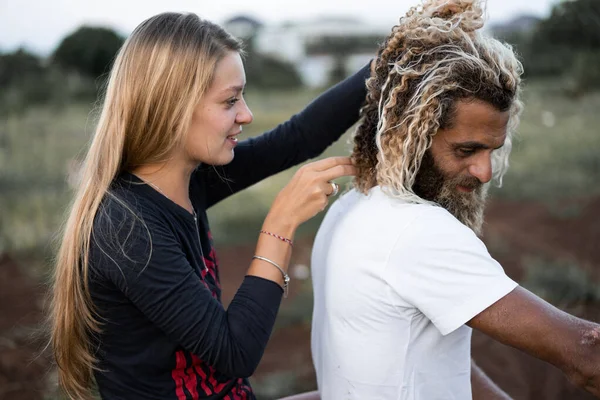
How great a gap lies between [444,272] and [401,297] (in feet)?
0.45

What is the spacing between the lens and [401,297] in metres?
1.64

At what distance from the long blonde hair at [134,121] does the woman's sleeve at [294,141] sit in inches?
Result: 19.1

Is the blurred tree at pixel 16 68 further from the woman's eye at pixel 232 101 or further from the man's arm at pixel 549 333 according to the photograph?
the man's arm at pixel 549 333

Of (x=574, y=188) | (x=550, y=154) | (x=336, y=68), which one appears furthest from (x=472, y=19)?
(x=336, y=68)

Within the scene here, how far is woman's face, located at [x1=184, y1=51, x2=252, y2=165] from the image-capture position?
73.2 inches

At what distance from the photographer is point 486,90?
5.72 feet

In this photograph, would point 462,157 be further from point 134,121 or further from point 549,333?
point 134,121

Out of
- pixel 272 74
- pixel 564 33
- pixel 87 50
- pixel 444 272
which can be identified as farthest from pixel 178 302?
pixel 272 74

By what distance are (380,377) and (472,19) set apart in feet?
3.27

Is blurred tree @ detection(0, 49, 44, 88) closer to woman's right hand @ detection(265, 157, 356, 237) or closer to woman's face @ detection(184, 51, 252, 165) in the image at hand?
woman's face @ detection(184, 51, 252, 165)

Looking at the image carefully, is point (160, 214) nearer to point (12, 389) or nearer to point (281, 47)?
point (12, 389)

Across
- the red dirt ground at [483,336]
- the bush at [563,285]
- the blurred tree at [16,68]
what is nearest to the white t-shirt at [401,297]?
the red dirt ground at [483,336]

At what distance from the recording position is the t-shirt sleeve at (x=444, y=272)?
153cm

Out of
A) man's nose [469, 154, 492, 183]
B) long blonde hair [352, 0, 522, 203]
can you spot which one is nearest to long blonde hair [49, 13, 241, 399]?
long blonde hair [352, 0, 522, 203]
